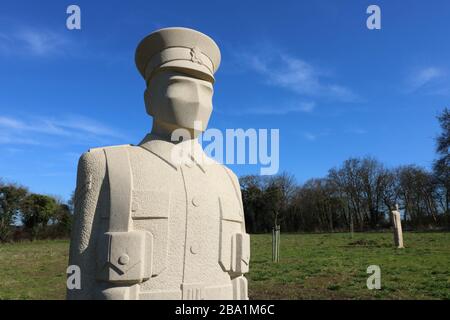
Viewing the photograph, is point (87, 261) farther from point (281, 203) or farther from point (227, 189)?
point (281, 203)

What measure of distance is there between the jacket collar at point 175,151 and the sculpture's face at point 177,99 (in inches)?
7.1

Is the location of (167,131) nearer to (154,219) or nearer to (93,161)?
(93,161)

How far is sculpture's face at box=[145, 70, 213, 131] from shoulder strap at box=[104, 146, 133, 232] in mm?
581

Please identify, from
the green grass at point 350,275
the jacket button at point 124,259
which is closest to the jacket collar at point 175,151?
the jacket button at point 124,259

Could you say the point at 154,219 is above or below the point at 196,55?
below

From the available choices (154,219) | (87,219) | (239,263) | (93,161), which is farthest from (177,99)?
(239,263)

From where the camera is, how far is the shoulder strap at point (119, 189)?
305 cm

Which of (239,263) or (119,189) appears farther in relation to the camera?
(239,263)

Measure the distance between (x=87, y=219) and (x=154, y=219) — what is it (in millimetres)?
525

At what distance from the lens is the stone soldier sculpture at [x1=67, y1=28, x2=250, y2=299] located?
3.02 metres

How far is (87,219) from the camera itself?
308cm

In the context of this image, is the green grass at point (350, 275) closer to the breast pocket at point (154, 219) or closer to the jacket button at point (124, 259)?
the breast pocket at point (154, 219)

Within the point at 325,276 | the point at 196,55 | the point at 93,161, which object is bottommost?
the point at 325,276
